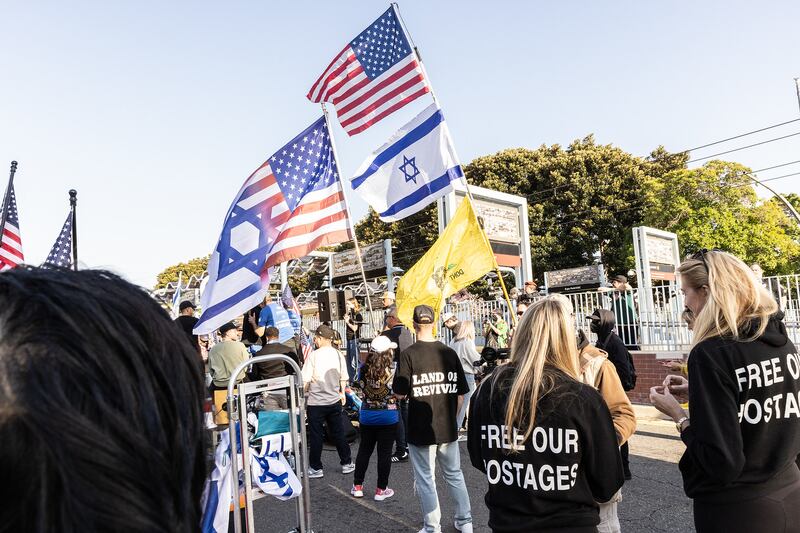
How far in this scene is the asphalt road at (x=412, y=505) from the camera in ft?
17.8

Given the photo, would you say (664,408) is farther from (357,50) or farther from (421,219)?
(421,219)

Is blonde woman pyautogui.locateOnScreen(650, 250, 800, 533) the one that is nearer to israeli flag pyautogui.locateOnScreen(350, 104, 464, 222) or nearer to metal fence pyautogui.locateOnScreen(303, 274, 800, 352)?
israeli flag pyautogui.locateOnScreen(350, 104, 464, 222)

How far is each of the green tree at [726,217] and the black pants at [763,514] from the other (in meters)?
24.9

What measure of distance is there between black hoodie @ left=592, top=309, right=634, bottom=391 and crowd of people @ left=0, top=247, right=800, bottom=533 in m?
0.02

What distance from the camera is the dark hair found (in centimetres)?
57

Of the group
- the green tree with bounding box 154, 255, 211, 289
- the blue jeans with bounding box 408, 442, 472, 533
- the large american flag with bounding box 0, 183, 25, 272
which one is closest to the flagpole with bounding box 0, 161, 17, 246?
the large american flag with bounding box 0, 183, 25, 272

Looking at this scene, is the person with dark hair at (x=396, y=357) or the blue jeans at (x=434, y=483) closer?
the blue jeans at (x=434, y=483)

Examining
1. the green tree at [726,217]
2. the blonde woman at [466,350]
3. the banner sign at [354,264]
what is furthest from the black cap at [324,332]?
the green tree at [726,217]

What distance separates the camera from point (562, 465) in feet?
8.53

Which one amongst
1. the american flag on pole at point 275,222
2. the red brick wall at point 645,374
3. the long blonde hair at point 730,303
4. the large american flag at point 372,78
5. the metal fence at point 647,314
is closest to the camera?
the long blonde hair at point 730,303

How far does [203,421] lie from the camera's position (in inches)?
30.4

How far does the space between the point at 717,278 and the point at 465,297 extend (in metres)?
13.0

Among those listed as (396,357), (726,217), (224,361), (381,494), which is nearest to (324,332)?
(396,357)

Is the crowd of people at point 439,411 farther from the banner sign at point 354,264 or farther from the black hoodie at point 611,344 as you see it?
the banner sign at point 354,264
